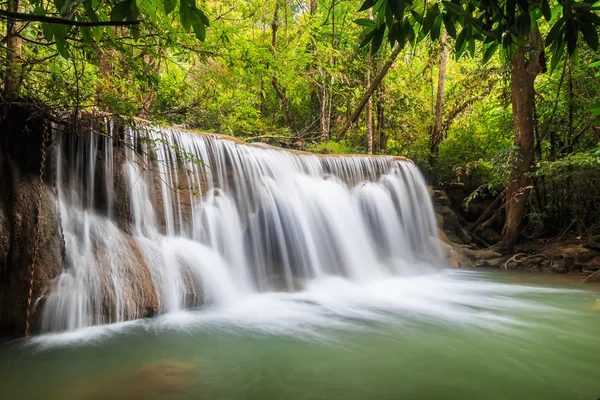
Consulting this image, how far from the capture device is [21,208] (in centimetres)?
412

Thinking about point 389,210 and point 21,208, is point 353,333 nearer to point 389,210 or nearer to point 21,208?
point 21,208

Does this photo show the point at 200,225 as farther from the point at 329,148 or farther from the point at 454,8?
the point at 329,148

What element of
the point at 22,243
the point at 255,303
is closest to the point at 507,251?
the point at 255,303

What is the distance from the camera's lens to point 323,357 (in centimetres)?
346

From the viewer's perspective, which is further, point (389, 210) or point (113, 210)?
point (389, 210)

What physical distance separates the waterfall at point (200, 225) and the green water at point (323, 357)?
551 millimetres

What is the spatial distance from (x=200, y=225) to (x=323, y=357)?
11.2ft

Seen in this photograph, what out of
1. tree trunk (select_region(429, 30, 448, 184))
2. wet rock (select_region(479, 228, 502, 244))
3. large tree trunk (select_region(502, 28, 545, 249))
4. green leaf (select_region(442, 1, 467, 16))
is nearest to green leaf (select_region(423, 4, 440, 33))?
green leaf (select_region(442, 1, 467, 16))

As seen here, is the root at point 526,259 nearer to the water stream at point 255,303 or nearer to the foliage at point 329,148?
the water stream at point 255,303

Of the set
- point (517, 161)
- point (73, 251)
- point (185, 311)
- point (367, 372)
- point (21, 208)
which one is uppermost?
point (517, 161)

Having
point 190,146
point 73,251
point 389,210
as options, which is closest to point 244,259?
point 190,146

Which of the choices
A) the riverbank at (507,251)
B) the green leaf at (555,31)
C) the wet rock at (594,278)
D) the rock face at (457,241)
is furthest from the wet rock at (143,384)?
the rock face at (457,241)

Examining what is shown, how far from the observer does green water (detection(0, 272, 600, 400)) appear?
2.80 meters

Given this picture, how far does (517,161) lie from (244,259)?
23.5ft
